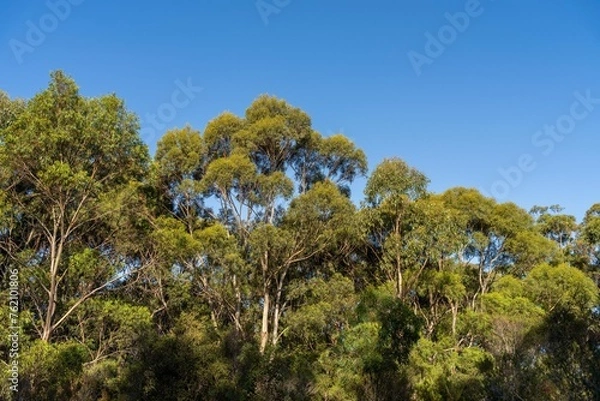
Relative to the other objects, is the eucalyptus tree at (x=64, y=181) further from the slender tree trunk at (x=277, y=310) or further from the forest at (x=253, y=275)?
the slender tree trunk at (x=277, y=310)

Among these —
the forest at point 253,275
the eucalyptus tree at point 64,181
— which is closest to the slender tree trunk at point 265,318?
the forest at point 253,275

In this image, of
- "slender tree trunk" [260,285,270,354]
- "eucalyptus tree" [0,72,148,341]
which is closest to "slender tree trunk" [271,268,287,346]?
"slender tree trunk" [260,285,270,354]

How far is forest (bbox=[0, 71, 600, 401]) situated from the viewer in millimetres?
12859

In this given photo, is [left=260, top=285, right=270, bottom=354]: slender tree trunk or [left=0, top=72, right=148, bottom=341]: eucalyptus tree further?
[left=260, top=285, right=270, bottom=354]: slender tree trunk

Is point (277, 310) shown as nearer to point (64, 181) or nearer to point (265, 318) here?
point (265, 318)

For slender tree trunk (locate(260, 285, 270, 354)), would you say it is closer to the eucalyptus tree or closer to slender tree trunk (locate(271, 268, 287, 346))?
slender tree trunk (locate(271, 268, 287, 346))

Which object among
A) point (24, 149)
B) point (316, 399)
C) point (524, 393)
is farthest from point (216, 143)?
point (524, 393)

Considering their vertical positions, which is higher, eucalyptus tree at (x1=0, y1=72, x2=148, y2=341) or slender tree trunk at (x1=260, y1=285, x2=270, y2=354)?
eucalyptus tree at (x1=0, y1=72, x2=148, y2=341)

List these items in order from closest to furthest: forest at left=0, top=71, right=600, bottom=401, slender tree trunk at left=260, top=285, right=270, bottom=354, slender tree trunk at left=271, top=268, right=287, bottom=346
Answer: forest at left=0, top=71, right=600, bottom=401 < slender tree trunk at left=260, top=285, right=270, bottom=354 < slender tree trunk at left=271, top=268, right=287, bottom=346

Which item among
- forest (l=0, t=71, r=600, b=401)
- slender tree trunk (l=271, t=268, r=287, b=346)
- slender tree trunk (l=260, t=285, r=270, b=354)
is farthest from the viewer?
slender tree trunk (l=271, t=268, r=287, b=346)

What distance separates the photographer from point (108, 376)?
44.6 ft

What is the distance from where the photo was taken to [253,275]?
2091cm

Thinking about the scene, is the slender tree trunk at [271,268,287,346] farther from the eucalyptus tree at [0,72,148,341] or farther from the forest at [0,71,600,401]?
the eucalyptus tree at [0,72,148,341]

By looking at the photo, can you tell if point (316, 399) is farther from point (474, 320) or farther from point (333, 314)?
point (474, 320)
